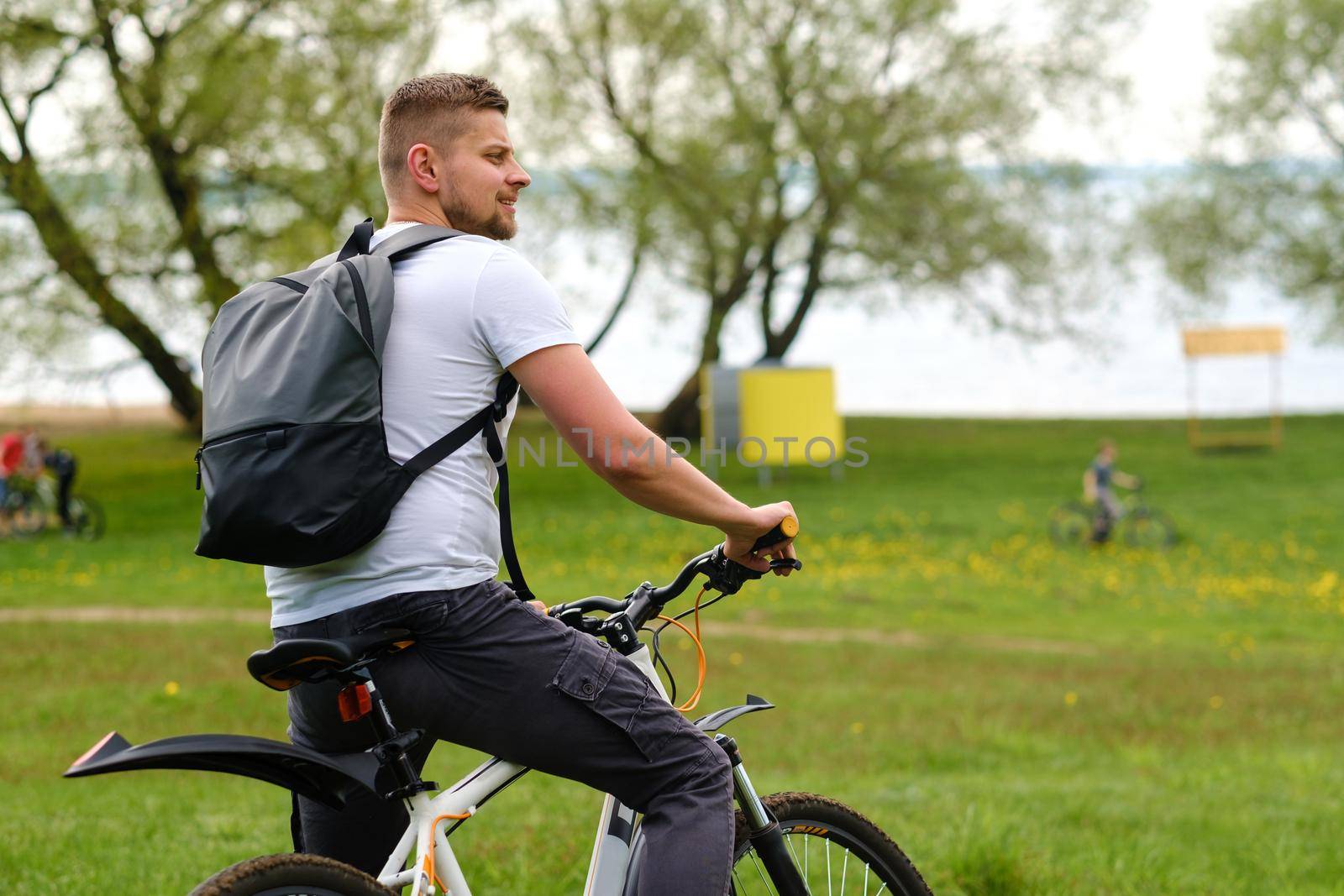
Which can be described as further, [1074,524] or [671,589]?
[1074,524]

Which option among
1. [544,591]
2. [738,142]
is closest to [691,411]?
[738,142]

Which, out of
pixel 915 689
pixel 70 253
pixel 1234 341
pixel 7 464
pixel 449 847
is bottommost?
pixel 915 689

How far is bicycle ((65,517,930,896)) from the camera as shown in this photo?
2258 mm

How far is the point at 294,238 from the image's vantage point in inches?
898

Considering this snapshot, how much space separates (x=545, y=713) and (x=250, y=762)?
49 centimetres

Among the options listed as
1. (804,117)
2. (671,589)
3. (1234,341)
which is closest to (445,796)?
(671,589)

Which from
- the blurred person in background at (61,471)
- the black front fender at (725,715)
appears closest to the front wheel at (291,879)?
the black front fender at (725,715)

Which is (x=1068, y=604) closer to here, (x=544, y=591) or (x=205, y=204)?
(x=544, y=591)

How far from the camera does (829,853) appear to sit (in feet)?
10.0

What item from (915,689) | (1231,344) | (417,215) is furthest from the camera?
(1231,344)

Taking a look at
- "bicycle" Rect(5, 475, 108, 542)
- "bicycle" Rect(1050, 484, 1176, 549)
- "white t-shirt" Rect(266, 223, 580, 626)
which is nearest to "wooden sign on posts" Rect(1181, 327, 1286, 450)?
"bicycle" Rect(1050, 484, 1176, 549)

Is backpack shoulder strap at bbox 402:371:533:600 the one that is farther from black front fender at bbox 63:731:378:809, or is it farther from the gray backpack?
black front fender at bbox 63:731:378:809

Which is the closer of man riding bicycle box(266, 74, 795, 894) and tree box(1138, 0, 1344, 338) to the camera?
man riding bicycle box(266, 74, 795, 894)

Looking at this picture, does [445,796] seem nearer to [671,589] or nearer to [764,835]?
[671,589]
